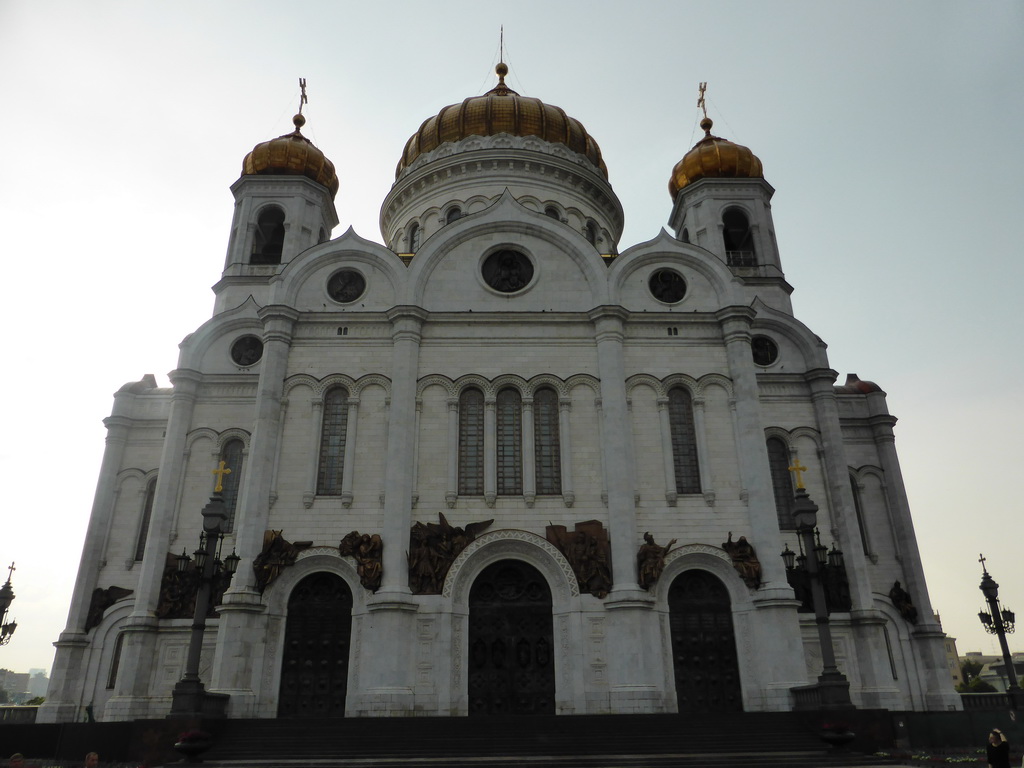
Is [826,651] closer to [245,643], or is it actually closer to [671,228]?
[245,643]

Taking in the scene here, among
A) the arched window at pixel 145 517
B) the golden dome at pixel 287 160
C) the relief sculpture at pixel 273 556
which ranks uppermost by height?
the golden dome at pixel 287 160

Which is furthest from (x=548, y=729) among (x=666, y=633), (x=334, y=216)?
(x=334, y=216)

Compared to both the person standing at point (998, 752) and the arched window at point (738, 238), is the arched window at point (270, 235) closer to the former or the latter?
the arched window at point (738, 238)

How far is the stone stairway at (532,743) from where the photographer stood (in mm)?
14039

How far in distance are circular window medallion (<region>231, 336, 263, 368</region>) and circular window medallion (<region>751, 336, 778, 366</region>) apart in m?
16.0

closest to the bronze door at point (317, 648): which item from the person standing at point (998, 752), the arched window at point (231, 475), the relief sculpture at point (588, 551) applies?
the arched window at point (231, 475)

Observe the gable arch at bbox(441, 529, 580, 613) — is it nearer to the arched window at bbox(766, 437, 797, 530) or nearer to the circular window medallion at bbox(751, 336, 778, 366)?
the arched window at bbox(766, 437, 797, 530)

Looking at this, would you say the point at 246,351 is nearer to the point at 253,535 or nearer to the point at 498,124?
the point at 253,535

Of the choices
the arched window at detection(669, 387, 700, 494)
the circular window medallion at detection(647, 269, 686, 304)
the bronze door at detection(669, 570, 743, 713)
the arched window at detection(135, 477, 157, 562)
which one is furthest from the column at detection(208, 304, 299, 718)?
the arched window at detection(669, 387, 700, 494)

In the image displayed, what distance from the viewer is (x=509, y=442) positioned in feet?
68.4

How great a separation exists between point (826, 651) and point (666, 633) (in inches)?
167

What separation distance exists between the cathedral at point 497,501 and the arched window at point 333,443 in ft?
0.28

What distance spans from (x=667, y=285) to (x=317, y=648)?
571 inches

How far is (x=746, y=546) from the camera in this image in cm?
1942
